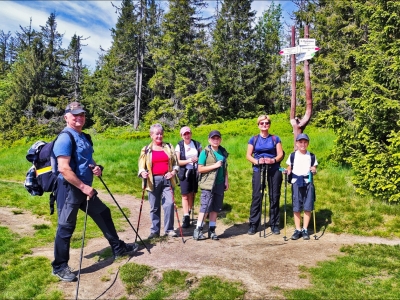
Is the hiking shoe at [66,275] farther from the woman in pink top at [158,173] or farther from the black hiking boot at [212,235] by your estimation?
the black hiking boot at [212,235]

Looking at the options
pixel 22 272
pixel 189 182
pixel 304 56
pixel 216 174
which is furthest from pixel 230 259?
pixel 304 56

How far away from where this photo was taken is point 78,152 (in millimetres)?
4750

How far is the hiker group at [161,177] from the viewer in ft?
15.6

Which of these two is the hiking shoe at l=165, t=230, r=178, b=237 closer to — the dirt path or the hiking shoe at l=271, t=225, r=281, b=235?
the dirt path

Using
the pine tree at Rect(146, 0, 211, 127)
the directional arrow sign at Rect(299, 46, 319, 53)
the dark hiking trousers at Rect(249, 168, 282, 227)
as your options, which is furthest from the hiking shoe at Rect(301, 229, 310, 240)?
the pine tree at Rect(146, 0, 211, 127)

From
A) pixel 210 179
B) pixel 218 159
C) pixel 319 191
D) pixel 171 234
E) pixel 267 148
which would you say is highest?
pixel 267 148

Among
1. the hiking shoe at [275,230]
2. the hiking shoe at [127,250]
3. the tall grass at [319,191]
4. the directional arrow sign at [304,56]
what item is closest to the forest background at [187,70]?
the tall grass at [319,191]

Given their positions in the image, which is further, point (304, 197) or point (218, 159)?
point (304, 197)

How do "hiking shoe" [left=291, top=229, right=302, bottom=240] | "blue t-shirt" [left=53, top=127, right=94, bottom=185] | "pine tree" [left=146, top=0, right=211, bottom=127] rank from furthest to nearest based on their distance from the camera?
1. "pine tree" [left=146, top=0, right=211, bottom=127]
2. "hiking shoe" [left=291, top=229, right=302, bottom=240]
3. "blue t-shirt" [left=53, top=127, right=94, bottom=185]

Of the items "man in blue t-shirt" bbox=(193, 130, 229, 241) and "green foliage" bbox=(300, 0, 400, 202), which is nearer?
"man in blue t-shirt" bbox=(193, 130, 229, 241)

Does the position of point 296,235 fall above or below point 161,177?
below

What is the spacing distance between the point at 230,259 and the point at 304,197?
7.45ft

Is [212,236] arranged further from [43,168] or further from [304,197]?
[43,168]

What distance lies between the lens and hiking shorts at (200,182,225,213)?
6.31 meters
